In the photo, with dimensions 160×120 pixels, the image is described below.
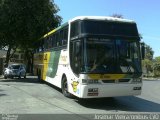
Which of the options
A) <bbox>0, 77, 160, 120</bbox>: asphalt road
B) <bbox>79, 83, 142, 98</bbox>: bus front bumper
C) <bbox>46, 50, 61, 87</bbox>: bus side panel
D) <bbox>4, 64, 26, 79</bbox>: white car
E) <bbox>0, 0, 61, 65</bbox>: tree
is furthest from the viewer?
<bbox>4, 64, 26, 79</bbox>: white car

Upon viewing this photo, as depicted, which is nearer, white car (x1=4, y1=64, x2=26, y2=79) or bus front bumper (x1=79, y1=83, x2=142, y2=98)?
bus front bumper (x1=79, y1=83, x2=142, y2=98)

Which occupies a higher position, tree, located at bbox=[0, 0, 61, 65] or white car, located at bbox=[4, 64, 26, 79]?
tree, located at bbox=[0, 0, 61, 65]

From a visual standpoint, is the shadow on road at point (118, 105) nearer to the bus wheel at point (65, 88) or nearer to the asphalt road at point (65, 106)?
the asphalt road at point (65, 106)

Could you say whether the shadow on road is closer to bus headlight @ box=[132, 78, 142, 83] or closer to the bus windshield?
bus headlight @ box=[132, 78, 142, 83]

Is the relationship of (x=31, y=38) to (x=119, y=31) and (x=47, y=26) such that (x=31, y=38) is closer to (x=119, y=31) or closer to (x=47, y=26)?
(x=47, y=26)

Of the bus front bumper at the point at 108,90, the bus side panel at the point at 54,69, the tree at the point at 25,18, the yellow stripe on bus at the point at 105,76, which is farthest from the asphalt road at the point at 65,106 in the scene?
the tree at the point at 25,18

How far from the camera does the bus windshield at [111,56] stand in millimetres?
13906

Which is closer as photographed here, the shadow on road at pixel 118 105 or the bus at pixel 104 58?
the bus at pixel 104 58

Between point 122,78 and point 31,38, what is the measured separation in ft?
58.4

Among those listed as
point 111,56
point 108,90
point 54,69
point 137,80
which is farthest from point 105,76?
point 54,69

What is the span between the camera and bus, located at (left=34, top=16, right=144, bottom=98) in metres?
13.9

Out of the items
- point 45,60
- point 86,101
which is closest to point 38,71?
point 45,60

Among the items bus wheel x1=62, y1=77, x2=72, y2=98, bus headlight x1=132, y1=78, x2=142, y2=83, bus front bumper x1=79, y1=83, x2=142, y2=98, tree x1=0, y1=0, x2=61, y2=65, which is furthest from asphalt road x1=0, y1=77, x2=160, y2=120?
tree x1=0, y1=0, x2=61, y2=65

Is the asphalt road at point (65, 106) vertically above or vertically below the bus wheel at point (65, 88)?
below
